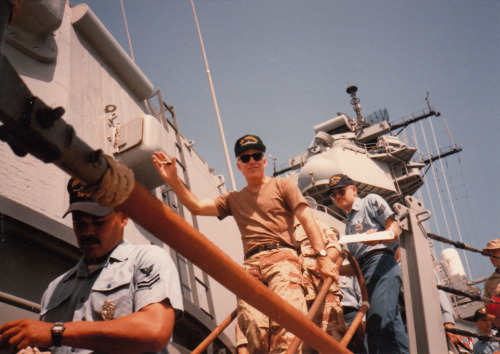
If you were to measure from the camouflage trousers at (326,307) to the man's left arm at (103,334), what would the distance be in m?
1.39

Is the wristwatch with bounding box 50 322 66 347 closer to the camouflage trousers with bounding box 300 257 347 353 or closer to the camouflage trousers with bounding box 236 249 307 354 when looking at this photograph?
the camouflage trousers with bounding box 236 249 307 354

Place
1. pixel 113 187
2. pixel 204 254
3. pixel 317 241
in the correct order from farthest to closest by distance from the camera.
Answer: pixel 317 241 → pixel 204 254 → pixel 113 187

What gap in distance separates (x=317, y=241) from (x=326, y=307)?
1.65 ft

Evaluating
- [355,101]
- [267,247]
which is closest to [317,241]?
[267,247]

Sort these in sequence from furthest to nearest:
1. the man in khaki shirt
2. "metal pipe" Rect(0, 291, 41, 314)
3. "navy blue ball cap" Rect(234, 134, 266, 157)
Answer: "navy blue ball cap" Rect(234, 134, 266, 157), the man in khaki shirt, "metal pipe" Rect(0, 291, 41, 314)

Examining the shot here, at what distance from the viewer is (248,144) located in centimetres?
284

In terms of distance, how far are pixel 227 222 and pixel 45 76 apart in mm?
3599

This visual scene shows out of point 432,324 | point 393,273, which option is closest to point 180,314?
point 432,324

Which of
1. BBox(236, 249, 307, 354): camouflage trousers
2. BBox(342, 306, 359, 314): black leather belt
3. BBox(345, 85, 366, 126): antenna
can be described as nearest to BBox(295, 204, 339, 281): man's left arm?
BBox(236, 249, 307, 354): camouflage trousers

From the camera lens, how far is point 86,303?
5.57ft

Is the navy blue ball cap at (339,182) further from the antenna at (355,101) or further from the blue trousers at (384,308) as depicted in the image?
the antenna at (355,101)

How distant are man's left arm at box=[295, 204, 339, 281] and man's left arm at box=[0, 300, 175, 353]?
125cm

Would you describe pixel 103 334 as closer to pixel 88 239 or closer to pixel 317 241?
pixel 88 239

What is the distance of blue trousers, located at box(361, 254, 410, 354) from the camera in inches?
107
